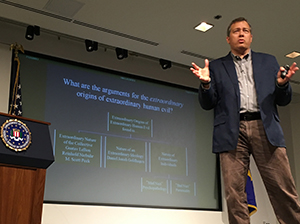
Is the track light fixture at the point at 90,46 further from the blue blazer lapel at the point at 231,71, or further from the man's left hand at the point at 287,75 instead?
the man's left hand at the point at 287,75

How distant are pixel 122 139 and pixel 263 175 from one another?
316 centimetres

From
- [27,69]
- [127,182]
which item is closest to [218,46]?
[127,182]

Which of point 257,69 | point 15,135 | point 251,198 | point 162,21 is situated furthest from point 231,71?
point 251,198

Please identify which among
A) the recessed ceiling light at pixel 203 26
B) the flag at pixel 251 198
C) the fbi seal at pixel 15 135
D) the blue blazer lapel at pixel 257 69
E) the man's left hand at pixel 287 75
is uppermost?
the recessed ceiling light at pixel 203 26

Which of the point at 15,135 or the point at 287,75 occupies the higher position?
the point at 287,75

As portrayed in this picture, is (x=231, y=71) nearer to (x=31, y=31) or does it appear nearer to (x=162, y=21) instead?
(x=162, y=21)

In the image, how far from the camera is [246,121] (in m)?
1.98

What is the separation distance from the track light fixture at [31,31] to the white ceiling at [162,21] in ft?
0.23

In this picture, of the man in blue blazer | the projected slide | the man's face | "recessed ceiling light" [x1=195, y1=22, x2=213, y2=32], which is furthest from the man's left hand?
→ the projected slide

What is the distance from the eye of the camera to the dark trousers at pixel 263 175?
71.7 inches

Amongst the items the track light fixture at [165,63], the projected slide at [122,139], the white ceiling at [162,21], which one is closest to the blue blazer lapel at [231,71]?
the white ceiling at [162,21]

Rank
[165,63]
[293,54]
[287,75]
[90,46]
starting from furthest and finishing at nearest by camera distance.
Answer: [165,63] < [293,54] < [90,46] < [287,75]

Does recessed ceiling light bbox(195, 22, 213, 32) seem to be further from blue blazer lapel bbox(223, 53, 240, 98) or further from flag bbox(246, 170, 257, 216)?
blue blazer lapel bbox(223, 53, 240, 98)

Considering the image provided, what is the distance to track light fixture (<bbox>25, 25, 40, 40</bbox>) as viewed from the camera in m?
4.47
